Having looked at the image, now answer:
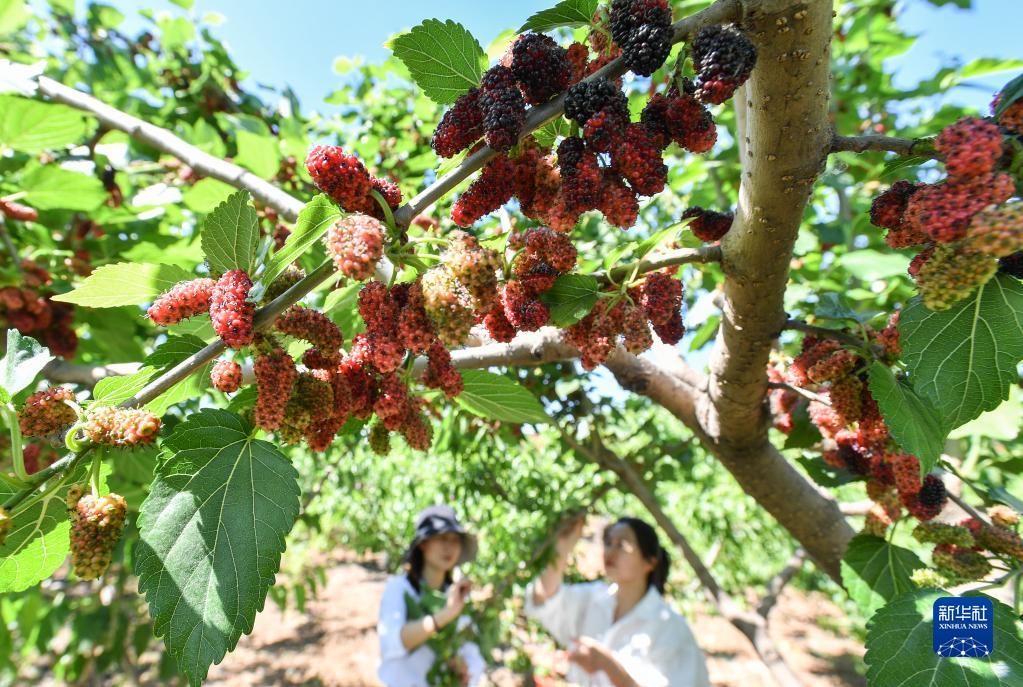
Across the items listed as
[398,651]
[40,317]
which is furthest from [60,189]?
[398,651]

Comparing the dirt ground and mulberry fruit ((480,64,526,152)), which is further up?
mulberry fruit ((480,64,526,152))

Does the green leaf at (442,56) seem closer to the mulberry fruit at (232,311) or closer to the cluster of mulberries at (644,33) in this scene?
the cluster of mulberries at (644,33)

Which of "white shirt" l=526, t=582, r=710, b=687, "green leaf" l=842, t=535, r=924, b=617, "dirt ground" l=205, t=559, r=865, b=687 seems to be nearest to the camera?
"green leaf" l=842, t=535, r=924, b=617

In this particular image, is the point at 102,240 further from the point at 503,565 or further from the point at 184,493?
the point at 503,565

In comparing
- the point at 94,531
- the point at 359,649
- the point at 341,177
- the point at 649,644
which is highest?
the point at 341,177

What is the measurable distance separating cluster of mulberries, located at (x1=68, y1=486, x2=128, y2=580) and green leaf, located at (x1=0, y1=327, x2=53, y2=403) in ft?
0.64

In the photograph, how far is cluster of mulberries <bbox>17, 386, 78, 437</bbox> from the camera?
691mm

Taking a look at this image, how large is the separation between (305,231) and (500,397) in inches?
19.8

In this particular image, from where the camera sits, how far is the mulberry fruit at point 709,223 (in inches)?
39.2

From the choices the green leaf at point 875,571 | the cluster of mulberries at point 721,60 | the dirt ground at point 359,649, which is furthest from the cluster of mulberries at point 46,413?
the dirt ground at point 359,649

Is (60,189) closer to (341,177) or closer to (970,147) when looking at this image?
(341,177)

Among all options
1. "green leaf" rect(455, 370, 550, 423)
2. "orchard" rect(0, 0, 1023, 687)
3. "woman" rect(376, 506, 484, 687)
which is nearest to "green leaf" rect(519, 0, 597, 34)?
"orchard" rect(0, 0, 1023, 687)

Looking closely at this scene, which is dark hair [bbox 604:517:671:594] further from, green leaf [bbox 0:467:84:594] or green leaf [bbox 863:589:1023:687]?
green leaf [bbox 0:467:84:594]

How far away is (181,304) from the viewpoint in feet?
2.34
